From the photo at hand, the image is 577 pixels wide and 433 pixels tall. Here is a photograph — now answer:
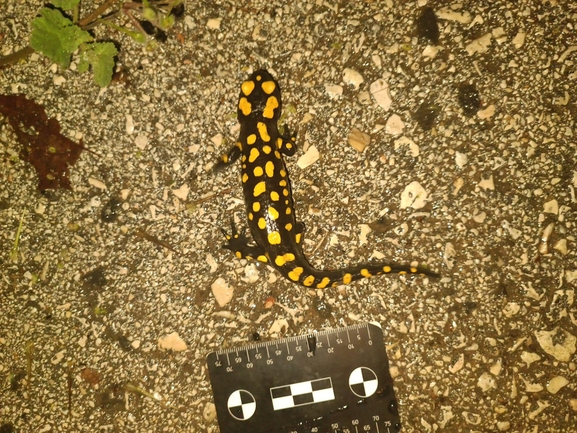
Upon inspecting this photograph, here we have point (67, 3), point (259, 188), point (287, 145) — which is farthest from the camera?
point (287, 145)

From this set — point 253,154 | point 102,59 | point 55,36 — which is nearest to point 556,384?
point 253,154

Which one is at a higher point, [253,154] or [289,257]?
[253,154]

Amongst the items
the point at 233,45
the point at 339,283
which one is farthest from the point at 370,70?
the point at 339,283

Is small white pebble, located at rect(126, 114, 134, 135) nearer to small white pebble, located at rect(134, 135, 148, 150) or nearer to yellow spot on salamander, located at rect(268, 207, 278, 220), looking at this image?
small white pebble, located at rect(134, 135, 148, 150)

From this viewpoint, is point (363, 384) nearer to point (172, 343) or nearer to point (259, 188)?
point (172, 343)

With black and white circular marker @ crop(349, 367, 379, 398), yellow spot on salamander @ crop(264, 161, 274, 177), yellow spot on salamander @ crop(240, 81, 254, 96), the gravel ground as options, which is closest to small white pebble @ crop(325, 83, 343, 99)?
the gravel ground

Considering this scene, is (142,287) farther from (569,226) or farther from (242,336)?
(569,226)
